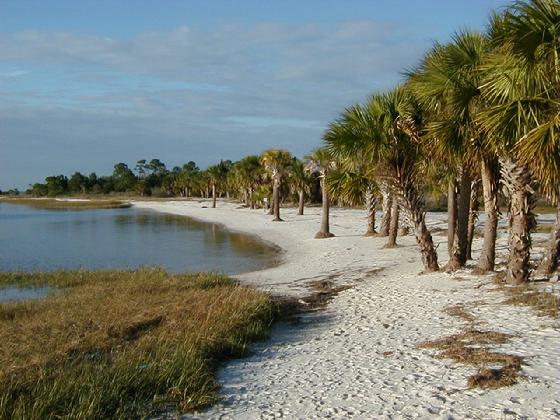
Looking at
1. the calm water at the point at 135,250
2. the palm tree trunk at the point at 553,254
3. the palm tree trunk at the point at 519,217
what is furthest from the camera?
the calm water at the point at 135,250

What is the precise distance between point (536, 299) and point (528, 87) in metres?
3.75

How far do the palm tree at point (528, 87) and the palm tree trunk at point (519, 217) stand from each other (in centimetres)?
79

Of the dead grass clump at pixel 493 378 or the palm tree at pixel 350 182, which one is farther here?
the palm tree at pixel 350 182

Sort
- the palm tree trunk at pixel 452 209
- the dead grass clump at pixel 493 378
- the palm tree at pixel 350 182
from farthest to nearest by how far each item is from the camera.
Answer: the palm tree at pixel 350 182
the palm tree trunk at pixel 452 209
the dead grass clump at pixel 493 378

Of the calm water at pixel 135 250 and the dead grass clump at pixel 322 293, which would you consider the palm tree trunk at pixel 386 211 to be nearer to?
the calm water at pixel 135 250

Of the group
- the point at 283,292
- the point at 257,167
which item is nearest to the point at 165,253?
the point at 283,292

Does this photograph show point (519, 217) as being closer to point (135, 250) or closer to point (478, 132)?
point (478, 132)

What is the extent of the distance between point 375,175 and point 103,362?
34.1 ft

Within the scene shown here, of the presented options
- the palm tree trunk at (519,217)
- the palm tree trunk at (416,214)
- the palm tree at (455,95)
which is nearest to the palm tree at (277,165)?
the palm tree trunk at (416,214)

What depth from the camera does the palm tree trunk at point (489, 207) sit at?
14.3 m

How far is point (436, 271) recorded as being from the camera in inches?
642

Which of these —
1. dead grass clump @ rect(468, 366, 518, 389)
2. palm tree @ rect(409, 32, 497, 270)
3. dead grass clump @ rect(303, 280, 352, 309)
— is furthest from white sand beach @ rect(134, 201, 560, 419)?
palm tree @ rect(409, 32, 497, 270)

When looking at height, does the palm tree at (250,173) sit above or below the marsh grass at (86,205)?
above

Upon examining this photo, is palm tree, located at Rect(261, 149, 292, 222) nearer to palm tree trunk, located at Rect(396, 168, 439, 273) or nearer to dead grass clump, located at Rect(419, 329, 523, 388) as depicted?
palm tree trunk, located at Rect(396, 168, 439, 273)
